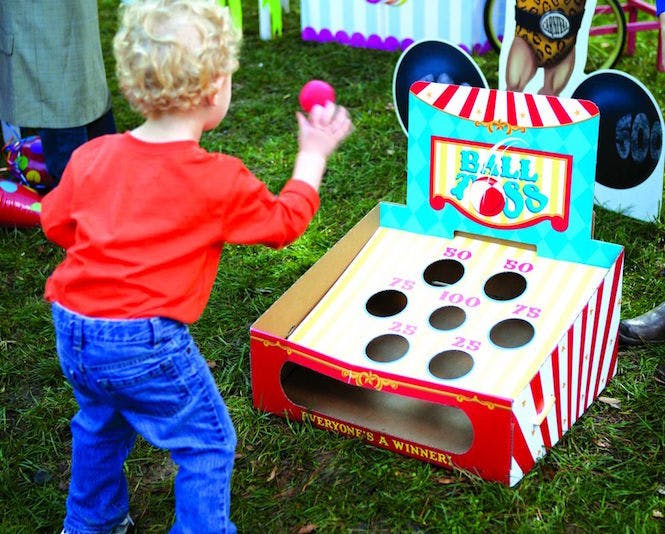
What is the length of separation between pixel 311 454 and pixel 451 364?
405mm

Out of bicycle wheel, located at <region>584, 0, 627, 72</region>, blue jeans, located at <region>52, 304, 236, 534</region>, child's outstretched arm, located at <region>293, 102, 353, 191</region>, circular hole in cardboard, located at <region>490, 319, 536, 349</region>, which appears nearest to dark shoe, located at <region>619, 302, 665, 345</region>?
circular hole in cardboard, located at <region>490, 319, 536, 349</region>

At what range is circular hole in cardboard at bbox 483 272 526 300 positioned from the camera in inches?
97.7

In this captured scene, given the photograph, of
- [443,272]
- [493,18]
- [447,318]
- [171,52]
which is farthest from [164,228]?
[493,18]

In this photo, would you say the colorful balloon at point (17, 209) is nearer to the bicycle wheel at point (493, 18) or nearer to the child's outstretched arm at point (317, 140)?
the child's outstretched arm at point (317, 140)

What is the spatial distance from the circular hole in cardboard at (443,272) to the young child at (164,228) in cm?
86

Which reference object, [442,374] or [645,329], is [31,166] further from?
[645,329]

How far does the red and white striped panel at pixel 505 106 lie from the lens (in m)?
2.37

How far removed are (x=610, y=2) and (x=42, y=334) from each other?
124 inches

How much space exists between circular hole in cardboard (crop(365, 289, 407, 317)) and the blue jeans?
0.79 m

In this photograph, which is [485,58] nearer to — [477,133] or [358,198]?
[358,198]

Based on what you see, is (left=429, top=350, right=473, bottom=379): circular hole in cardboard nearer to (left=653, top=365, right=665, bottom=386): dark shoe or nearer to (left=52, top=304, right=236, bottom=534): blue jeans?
(left=653, top=365, right=665, bottom=386): dark shoe

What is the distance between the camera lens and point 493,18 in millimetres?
4730

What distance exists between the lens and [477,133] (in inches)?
99.3


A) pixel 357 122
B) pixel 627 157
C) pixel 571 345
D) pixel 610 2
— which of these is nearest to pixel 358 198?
pixel 357 122
